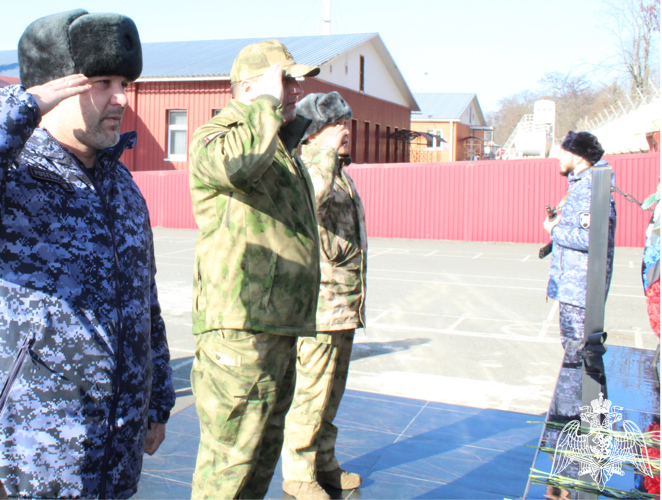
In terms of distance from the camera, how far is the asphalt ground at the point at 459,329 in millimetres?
5289

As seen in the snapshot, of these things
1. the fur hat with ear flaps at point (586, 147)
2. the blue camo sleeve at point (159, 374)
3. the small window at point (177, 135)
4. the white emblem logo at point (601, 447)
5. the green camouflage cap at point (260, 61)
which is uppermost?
the small window at point (177, 135)

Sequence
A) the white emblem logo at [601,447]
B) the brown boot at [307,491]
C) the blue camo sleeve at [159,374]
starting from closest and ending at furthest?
the blue camo sleeve at [159,374] < the white emblem logo at [601,447] < the brown boot at [307,491]

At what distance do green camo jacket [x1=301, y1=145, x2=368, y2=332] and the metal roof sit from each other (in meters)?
46.5

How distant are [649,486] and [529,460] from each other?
3.84ft

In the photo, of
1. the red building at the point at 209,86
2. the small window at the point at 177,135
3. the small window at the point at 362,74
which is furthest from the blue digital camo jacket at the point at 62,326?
the small window at the point at 362,74

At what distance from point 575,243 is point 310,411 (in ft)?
7.12

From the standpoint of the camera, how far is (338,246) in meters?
3.25

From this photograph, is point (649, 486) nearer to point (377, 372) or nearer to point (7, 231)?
point (7, 231)

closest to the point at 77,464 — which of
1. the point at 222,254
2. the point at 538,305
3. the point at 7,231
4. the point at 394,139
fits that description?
the point at 7,231

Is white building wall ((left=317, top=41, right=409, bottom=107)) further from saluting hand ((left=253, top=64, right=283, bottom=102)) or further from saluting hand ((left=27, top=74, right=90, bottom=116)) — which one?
saluting hand ((left=27, top=74, right=90, bottom=116))

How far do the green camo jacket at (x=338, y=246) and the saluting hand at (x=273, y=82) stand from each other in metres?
0.84

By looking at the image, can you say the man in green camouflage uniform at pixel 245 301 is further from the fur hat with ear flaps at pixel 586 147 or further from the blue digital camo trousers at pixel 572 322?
the fur hat with ear flaps at pixel 586 147

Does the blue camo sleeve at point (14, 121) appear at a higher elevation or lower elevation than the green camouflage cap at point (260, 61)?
lower

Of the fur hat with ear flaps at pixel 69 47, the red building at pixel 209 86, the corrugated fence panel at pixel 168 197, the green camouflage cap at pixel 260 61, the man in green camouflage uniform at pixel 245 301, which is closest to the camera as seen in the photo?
the fur hat with ear flaps at pixel 69 47
